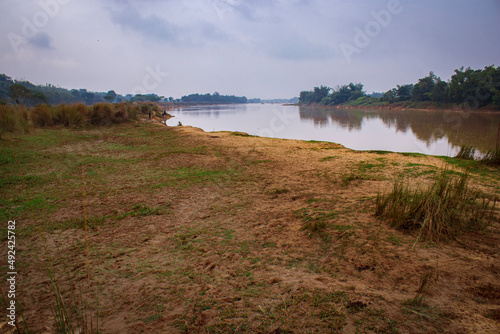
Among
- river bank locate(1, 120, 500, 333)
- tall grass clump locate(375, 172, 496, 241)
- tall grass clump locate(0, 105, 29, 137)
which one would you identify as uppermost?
tall grass clump locate(0, 105, 29, 137)

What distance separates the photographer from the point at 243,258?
262 centimetres

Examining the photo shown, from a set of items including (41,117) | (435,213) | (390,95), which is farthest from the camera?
(390,95)

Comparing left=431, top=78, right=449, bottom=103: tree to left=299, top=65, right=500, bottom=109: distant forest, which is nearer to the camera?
left=299, top=65, right=500, bottom=109: distant forest

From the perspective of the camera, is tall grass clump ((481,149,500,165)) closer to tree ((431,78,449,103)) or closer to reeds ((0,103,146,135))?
reeds ((0,103,146,135))

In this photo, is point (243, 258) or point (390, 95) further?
point (390, 95)

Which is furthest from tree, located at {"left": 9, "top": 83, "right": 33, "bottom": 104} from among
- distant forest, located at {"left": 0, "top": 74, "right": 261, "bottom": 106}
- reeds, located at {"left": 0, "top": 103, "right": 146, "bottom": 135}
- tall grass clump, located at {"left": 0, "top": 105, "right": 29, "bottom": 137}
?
tall grass clump, located at {"left": 0, "top": 105, "right": 29, "bottom": 137}

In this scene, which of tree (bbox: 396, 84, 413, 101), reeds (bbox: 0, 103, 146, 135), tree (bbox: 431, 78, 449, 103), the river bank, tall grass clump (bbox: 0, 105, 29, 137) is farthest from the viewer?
tree (bbox: 396, 84, 413, 101)

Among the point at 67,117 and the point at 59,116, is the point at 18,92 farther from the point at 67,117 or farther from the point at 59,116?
the point at 67,117

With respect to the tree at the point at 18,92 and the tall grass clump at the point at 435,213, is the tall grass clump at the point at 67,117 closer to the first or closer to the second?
the tall grass clump at the point at 435,213

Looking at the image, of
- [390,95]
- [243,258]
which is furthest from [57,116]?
[390,95]

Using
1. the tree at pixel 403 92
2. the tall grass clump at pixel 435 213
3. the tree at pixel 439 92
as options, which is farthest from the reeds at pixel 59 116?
the tree at pixel 403 92

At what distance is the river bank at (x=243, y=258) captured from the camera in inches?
70.0

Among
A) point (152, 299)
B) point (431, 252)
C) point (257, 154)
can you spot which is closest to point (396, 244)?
point (431, 252)

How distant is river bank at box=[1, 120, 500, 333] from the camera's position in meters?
1.78
